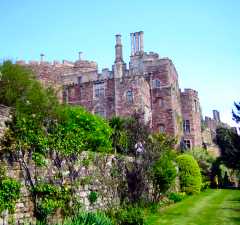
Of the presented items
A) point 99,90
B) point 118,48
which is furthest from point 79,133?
point 118,48

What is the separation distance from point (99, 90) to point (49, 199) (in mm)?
29509

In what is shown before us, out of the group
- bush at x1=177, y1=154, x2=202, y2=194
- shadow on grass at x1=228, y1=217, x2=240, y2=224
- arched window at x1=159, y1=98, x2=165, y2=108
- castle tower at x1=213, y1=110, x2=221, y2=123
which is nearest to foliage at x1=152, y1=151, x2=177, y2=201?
shadow on grass at x1=228, y1=217, x2=240, y2=224

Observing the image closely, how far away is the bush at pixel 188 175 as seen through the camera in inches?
988

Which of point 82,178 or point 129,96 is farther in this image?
point 129,96

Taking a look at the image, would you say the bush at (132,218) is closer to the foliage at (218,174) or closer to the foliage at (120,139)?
the foliage at (120,139)

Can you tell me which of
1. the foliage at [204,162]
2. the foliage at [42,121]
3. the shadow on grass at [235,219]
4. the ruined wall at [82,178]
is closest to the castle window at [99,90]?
the foliage at [204,162]

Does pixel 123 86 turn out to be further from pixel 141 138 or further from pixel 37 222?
pixel 37 222

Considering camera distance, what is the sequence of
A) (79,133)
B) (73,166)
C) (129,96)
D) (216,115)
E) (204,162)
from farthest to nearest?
1. (216,115)
2. (129,96)
3. (204,162)
4. (79,133)
5. (73,166)

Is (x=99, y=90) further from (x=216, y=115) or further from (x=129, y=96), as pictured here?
(x=216, y=115)

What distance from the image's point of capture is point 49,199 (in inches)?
396

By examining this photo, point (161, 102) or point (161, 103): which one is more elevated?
point (161, 102)

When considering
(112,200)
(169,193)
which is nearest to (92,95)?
(169,193)

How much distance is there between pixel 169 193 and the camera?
68.1 feet

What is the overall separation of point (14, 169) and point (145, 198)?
330 inches
